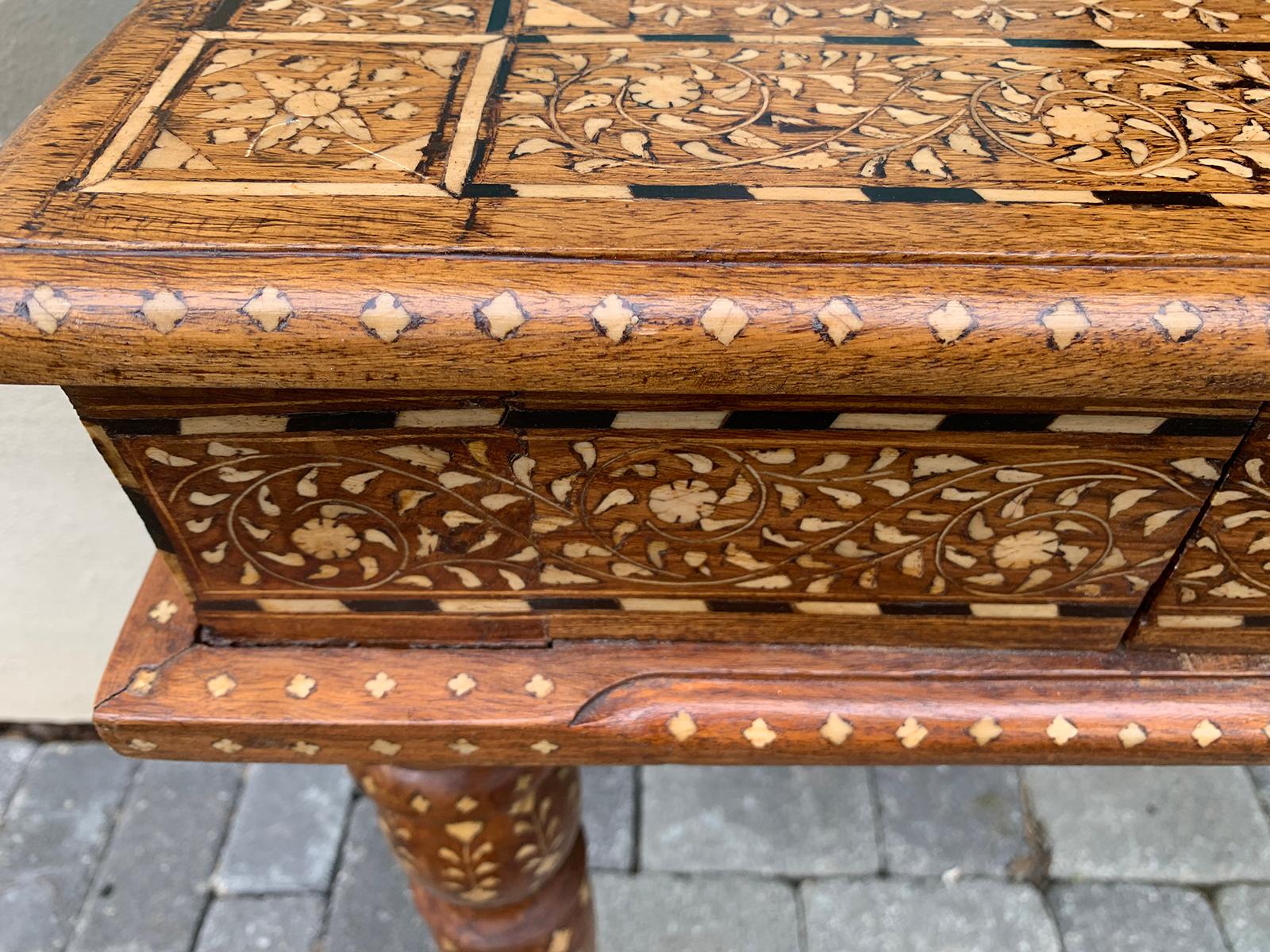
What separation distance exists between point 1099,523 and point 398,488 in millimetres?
400

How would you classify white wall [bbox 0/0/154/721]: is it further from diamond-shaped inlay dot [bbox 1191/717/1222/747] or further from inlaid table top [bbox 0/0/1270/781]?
diamond-shaped inlay dot [bbox 1191/717/1222/747]

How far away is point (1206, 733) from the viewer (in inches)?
23.7

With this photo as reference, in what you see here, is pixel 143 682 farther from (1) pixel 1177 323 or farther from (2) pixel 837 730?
(1) pixel 1177 323

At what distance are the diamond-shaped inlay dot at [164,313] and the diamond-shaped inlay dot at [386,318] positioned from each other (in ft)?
0.27

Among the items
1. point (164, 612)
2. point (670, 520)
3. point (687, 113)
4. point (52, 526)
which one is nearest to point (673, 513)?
point (670, 520)

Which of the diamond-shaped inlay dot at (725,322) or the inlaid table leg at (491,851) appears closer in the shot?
the diamond-shaped inlay dot at (725,322)

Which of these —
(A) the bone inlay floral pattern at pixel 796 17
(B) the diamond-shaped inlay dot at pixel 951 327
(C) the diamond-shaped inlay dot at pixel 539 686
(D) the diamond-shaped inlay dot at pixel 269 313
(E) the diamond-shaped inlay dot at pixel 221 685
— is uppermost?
(A) the bone inlay floral pattern at pixel 796 17

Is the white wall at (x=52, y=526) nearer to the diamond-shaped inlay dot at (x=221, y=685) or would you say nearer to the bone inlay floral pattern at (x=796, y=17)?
the bone inlay floral pattern at (x=796, y=17)

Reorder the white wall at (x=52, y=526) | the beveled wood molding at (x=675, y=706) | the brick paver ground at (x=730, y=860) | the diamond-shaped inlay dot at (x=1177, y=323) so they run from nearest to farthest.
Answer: the diamond-shaped inlay dot at (x=1177, y=323), the beveled wood molding at (x=675, y=706), the white wall at (x=52, y=526), the brick paver ground at (x=730, y=860)

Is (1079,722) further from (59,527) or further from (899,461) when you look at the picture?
(59,527)

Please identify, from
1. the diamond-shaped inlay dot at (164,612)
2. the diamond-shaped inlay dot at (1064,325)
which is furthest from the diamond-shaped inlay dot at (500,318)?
the diamond-shaped inlay dot at (164,612)

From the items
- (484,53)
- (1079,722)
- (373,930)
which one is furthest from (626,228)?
(373,930)

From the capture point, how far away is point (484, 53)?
62cm

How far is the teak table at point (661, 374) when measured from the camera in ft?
1.44
